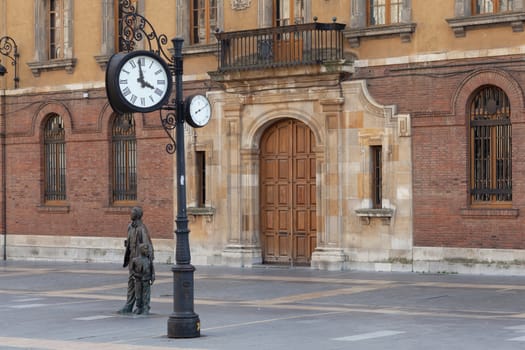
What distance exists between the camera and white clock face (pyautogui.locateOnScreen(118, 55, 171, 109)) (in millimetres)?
16109

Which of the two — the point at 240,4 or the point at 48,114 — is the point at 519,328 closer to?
the point at 240,4

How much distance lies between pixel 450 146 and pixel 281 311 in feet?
→ 27.8

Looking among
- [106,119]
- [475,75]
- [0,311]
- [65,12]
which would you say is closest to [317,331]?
[0,311]

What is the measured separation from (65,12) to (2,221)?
6413 mm

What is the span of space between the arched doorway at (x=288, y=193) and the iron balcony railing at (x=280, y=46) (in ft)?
5.27

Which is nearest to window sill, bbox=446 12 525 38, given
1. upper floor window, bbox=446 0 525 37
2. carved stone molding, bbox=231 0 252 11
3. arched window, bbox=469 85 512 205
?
upper floor window, bbox=446 0 525 37

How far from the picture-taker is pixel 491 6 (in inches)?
1041

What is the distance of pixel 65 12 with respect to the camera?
3491cm

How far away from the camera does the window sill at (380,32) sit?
90.2 feet

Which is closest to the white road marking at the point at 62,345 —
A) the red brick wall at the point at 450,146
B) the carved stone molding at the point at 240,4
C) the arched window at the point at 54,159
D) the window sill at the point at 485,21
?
the red brick wall at the point at 450,146

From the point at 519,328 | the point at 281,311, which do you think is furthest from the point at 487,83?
the point at 519,328

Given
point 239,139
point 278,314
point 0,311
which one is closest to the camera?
point 278,314

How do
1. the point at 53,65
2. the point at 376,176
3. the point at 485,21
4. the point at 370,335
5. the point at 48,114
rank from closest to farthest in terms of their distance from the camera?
the point at 370,335, the point at 485,21, the point at 376,176, the point at 53,65, the point at 48,114

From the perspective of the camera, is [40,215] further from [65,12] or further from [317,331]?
[317,331]
